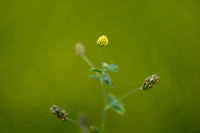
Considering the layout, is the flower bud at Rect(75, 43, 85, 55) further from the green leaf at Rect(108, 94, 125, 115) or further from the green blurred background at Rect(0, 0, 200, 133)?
the green blurred background at Rect(0, 0, 200, 133)

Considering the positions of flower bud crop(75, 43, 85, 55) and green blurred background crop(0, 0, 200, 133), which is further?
green blurred background crop(0, 0, 200, 133)

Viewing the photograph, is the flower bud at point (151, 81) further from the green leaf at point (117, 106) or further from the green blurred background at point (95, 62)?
the green blurred background at point (95, 62)

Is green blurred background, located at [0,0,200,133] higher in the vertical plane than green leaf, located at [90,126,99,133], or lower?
higher

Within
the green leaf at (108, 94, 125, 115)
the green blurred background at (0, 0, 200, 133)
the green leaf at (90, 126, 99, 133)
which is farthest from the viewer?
the green blurred background at (0, 0, 200, 133)

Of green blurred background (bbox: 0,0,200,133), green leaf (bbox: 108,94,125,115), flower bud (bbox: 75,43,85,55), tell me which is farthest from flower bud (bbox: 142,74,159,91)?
green blurred background (bbox: 0,0,200,133)

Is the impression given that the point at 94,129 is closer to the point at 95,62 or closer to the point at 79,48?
the point at 79,48

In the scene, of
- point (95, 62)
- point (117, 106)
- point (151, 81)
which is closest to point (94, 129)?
point (117, 106)

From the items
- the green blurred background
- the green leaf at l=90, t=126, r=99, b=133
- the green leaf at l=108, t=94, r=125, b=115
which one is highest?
the green blurred background

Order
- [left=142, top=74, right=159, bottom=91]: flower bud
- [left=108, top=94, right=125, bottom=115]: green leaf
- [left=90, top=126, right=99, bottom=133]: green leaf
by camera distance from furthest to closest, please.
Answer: [left=108, top=94, right=125, bottom=115]: green leaf, [left=90, top=126, right=99, bottom=133]: green leaf, [left=142, top=74, right=159, bottom=91]: flower bud

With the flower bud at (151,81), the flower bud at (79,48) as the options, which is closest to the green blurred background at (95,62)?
the flower bud at (79,48)
